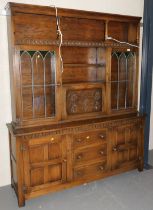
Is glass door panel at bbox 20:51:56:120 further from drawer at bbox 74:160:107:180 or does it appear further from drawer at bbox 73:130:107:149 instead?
drawer at bbox 74:160:107:180

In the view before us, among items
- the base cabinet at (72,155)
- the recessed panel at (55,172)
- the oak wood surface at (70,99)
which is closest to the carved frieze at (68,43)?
the oak wood surface at (70,99)

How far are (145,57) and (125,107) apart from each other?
733 millimetres

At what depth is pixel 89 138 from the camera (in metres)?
2.66

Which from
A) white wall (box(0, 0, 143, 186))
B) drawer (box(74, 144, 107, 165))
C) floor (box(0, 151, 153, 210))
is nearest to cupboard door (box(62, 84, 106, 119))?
drawer (box(74, 144, 107, 165))

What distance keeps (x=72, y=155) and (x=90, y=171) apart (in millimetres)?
330

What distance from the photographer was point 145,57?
3127 millimetres

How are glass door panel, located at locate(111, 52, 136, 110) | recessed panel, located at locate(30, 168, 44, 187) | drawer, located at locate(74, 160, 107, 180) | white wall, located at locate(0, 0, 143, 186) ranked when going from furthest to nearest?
glass door panel, located at locate(111, 52, 136, 110) < drawer, located at locate(74, 160, 107, 180) < white wall, located at locate(0, 0, 143, 186) < recessed panel, located at locate(30, 168, 44, 187)

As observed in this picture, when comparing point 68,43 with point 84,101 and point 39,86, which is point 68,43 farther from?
point 84,101

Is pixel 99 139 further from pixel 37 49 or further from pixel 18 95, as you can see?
pixel 37 49

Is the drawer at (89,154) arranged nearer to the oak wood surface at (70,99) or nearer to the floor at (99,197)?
the oak wood surface at (70,99)

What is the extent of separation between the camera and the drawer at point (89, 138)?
2594 millimetres

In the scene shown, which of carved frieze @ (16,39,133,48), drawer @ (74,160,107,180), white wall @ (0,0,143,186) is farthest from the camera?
drawer @ (74,160,107,180)

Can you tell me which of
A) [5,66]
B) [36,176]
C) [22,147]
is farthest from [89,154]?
[5,66]

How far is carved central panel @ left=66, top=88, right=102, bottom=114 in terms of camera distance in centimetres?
273
